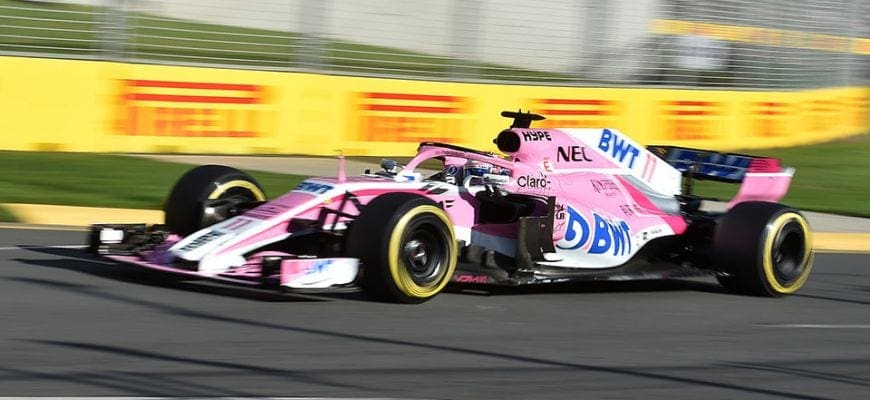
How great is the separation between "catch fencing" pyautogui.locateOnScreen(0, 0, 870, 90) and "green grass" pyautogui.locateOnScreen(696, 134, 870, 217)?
1.34 m

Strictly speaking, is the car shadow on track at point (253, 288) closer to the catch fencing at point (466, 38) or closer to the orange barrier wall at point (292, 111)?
the orange barrier wall at point (292, 111)

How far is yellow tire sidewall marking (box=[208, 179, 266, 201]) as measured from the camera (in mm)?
8900

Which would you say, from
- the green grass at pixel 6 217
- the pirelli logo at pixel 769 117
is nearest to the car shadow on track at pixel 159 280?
the green grass at pixel 6 217

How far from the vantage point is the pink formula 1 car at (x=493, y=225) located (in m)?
7.89

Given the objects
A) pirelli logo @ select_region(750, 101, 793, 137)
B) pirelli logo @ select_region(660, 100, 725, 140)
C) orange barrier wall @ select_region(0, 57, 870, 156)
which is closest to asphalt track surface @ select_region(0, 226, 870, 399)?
orange barrier wall @ select_region(0, 57, 870, 156)

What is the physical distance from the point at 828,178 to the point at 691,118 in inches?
99.9

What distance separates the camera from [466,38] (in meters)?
18.5

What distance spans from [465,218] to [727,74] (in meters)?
14.1

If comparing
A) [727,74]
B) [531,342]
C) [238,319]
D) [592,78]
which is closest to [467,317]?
[531,342]

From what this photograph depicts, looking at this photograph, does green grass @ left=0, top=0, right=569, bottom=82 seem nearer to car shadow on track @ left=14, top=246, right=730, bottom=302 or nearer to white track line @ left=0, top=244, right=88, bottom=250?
white track line @ left=0, top=244, right=88, bottom=250

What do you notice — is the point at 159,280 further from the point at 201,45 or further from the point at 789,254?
the point at 201,45

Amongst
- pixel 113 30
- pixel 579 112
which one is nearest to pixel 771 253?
pixel 113 30

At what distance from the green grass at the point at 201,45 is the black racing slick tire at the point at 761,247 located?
8.28m

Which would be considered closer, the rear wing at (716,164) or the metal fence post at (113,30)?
the rear wing at (716,164)
